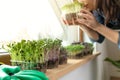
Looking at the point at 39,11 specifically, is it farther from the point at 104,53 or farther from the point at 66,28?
the point at 104,53

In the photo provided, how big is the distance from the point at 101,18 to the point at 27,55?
0.72 m

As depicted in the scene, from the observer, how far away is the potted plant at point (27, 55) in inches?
32.0

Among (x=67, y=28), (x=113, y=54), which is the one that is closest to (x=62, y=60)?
(x=67, y=28)

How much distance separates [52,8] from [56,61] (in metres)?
0.44

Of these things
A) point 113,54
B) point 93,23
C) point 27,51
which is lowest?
point 113,54

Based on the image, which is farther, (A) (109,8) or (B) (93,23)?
(A) (109,8)

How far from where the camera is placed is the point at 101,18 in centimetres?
139

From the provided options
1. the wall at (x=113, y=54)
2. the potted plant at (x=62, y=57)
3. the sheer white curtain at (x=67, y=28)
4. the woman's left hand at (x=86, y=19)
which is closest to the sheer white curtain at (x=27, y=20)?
the sheer white curtain at (x=67, y=28)

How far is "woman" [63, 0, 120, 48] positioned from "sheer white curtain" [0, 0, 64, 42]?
221mm

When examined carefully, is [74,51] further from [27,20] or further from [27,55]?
[27,55]

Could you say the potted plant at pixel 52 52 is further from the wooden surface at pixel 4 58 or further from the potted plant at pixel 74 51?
the potted plant at pixel 74 51

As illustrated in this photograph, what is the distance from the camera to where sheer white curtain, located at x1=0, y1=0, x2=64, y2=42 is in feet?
3.61

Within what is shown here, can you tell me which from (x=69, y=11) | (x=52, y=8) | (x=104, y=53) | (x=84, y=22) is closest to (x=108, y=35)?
(x=84, y=22)

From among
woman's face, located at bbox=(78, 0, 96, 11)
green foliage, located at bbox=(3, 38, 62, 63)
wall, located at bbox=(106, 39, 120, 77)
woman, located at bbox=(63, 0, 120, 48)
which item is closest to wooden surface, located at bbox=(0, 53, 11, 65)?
green foliage, located at bbox=(3, 38, 62, 63)
